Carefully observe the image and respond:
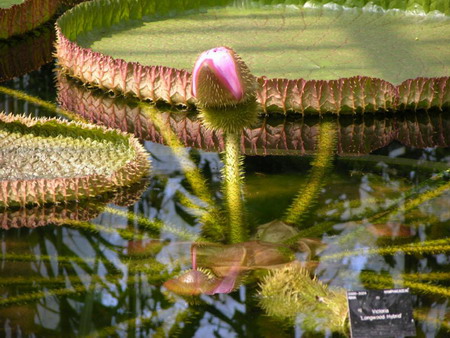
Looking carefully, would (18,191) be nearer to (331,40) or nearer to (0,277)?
(0,277)

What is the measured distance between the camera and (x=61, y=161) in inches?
103

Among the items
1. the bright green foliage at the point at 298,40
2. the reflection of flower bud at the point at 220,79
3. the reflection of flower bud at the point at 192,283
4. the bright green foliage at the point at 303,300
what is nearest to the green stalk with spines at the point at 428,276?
the bright green foliage at the point at 303,300

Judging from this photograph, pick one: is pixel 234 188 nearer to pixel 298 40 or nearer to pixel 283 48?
pixel 283 48

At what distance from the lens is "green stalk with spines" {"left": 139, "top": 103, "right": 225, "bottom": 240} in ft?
7.66

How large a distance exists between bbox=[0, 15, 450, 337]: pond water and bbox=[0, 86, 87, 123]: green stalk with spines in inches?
2.3

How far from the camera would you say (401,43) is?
342 cm

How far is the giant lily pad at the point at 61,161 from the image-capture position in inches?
94.6

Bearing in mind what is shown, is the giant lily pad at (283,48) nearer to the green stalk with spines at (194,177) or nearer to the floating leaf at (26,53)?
the green stalk with spines at (194,177)

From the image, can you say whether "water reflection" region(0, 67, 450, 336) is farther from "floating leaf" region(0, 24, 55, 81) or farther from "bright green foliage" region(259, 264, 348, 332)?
"floating leaf" region(0, 24, 55, 81)

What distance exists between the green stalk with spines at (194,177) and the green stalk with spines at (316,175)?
20cm

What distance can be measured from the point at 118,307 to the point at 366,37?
1.98 metres

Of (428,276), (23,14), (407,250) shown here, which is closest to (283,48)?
(23,14)

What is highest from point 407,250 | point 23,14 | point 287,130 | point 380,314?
point 23,14

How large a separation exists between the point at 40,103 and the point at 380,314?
6.00 ft
